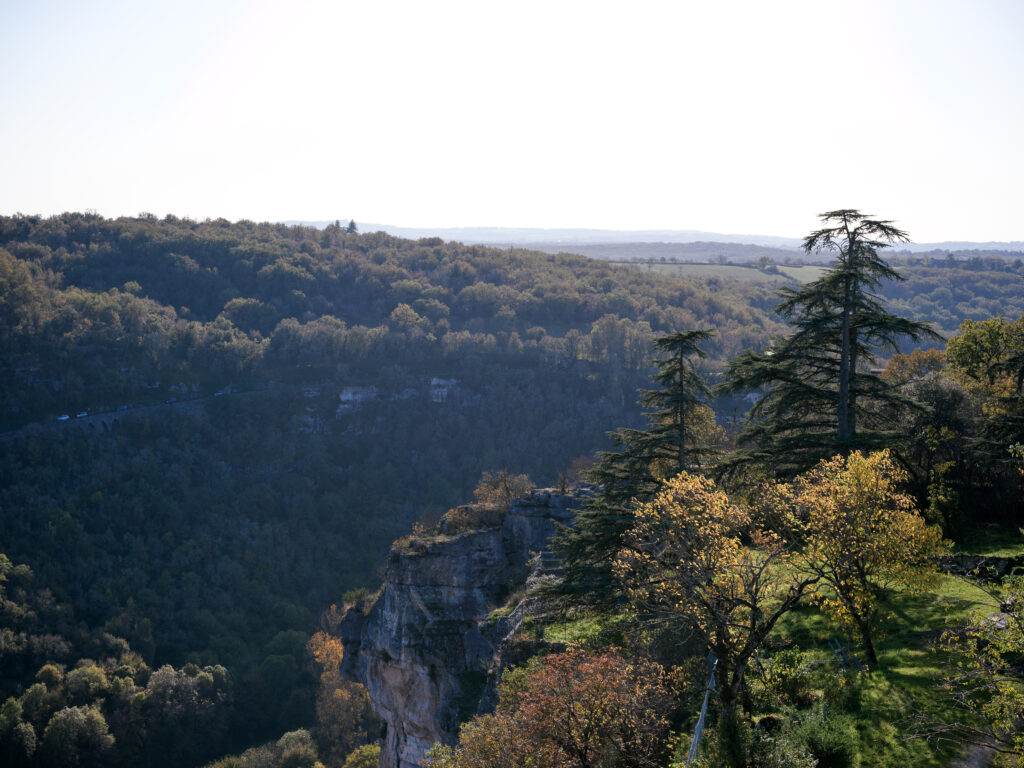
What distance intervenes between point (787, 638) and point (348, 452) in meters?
82.0

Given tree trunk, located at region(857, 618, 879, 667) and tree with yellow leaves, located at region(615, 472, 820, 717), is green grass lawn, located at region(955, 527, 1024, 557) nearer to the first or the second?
tree trunk, located at region(857, 618, 879, 667)

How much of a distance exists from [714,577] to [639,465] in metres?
9.31

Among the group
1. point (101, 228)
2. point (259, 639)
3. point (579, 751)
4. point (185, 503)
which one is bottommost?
point (259, 639)

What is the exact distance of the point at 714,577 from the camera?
46.1 ft

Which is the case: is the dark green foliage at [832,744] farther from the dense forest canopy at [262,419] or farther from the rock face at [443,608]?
the rock face at [443,608]

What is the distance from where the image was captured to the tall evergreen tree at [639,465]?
20.8 m

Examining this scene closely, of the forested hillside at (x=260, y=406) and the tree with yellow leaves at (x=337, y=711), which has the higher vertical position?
the forested hillside at (x=260, y=406)

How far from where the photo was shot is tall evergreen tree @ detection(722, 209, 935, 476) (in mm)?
22047

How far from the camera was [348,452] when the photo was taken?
94.1 m

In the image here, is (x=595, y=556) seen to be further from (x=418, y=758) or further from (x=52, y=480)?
(x=52, y=480)

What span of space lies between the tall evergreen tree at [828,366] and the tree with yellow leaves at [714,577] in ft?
19.7

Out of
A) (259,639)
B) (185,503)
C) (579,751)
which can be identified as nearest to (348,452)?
(185,503)

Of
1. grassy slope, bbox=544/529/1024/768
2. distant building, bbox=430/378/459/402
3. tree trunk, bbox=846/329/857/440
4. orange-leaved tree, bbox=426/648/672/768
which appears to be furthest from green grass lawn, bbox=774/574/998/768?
distant building, bbox=430/378/459/402

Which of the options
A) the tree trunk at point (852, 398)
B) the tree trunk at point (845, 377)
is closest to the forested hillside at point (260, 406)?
the tree trunk at point (852, 398)
